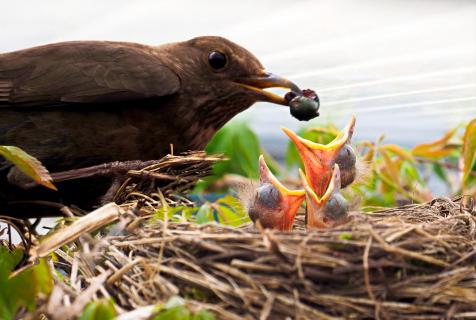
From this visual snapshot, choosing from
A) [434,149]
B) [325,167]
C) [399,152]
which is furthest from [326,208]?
[434,149]

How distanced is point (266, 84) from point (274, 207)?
1.34 ft

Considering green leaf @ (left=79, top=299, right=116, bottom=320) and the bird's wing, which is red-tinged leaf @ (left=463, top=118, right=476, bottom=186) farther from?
green leaf @ (left=79, top=299, right=116, bottom=320)

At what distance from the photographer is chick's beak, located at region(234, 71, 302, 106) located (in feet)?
6.65

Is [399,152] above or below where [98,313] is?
below

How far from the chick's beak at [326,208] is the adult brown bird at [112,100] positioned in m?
0.31

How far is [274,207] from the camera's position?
180cm

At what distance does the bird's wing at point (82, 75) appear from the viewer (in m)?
1.95

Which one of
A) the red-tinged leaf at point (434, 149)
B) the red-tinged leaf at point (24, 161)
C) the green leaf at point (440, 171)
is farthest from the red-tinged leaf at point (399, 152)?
the red-tinged leaf at point (24, 161)

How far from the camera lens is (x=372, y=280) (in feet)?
4.32

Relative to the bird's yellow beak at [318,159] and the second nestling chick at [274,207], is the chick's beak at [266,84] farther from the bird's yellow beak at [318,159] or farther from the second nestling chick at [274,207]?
the second nestling chick at [274,207]

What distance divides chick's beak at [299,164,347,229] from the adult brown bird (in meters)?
0.31

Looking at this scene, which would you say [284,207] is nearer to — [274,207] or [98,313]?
[274,207]

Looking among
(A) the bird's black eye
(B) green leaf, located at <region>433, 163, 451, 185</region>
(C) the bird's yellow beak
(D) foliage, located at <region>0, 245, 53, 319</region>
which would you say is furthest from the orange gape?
(B) green leaf, located at <region>433, 163, 451, 185</region>

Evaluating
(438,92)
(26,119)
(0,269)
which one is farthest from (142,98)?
(438,92)
